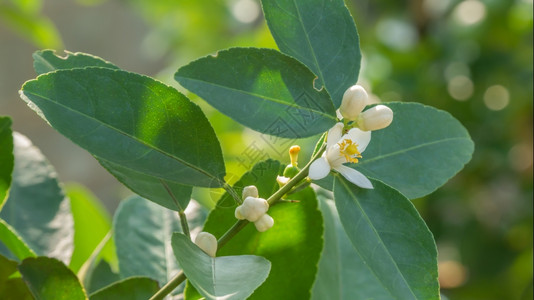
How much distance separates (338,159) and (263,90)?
59mm

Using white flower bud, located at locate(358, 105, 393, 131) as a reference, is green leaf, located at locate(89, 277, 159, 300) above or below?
below

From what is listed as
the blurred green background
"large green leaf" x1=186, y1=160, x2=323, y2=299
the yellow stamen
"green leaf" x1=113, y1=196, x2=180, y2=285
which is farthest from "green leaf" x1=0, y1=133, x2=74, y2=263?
the blurred green background

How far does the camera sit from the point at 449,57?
1744 mm

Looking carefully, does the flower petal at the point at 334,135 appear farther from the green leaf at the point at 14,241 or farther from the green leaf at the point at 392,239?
the green leaf at the point at 14,241

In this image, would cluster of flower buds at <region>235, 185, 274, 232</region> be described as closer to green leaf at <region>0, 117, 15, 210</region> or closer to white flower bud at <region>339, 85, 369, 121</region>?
white flower bud at <region>339, 85, 369, 121</region>

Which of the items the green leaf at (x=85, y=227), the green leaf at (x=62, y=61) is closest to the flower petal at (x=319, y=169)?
the green leaf at (x=62, y=61)

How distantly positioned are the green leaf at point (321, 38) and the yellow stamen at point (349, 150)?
0.09ft

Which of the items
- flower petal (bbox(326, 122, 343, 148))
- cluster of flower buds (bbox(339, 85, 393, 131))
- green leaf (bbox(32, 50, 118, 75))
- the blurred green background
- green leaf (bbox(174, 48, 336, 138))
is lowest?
the blurred green background

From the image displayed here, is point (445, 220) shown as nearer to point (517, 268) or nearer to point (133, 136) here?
point (517, 268)

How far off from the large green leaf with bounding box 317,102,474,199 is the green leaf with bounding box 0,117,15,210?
236 millimetres

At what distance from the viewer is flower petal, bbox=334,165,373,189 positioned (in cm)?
37

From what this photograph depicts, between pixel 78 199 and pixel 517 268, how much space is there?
123 cm

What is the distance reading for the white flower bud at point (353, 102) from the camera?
0.37 meters

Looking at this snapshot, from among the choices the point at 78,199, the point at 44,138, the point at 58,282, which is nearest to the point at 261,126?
the point at 58,282
